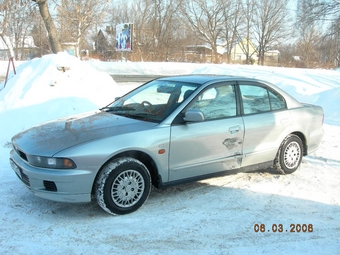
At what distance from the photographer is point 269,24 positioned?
156 feet

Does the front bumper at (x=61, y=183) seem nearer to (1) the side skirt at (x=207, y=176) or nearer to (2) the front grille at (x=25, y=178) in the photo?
(2) the front grille at (x=25, y=178)

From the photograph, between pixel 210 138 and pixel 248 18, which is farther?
→ pixel 248 18

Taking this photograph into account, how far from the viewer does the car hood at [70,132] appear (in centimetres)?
350

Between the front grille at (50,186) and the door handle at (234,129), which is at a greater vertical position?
the door handle at (234,129)

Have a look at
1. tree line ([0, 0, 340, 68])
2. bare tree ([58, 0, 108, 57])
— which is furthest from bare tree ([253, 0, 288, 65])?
bare tree ([58, 0, 108, 57])

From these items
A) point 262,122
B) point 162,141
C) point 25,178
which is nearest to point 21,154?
point 25,178

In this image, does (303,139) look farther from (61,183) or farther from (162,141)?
(61,183)

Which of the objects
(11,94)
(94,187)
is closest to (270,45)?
(11,94)

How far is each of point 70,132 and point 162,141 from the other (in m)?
1.09

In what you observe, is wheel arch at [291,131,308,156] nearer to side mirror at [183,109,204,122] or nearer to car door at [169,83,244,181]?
car door at [169,83,244,181]

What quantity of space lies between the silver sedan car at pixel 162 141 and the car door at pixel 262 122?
0.05 feet

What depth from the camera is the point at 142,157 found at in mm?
3803

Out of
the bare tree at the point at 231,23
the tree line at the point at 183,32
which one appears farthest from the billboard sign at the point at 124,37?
the bare tree at the point at 231,23

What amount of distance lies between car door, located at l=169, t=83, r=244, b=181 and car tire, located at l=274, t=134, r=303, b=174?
34.9 inches
